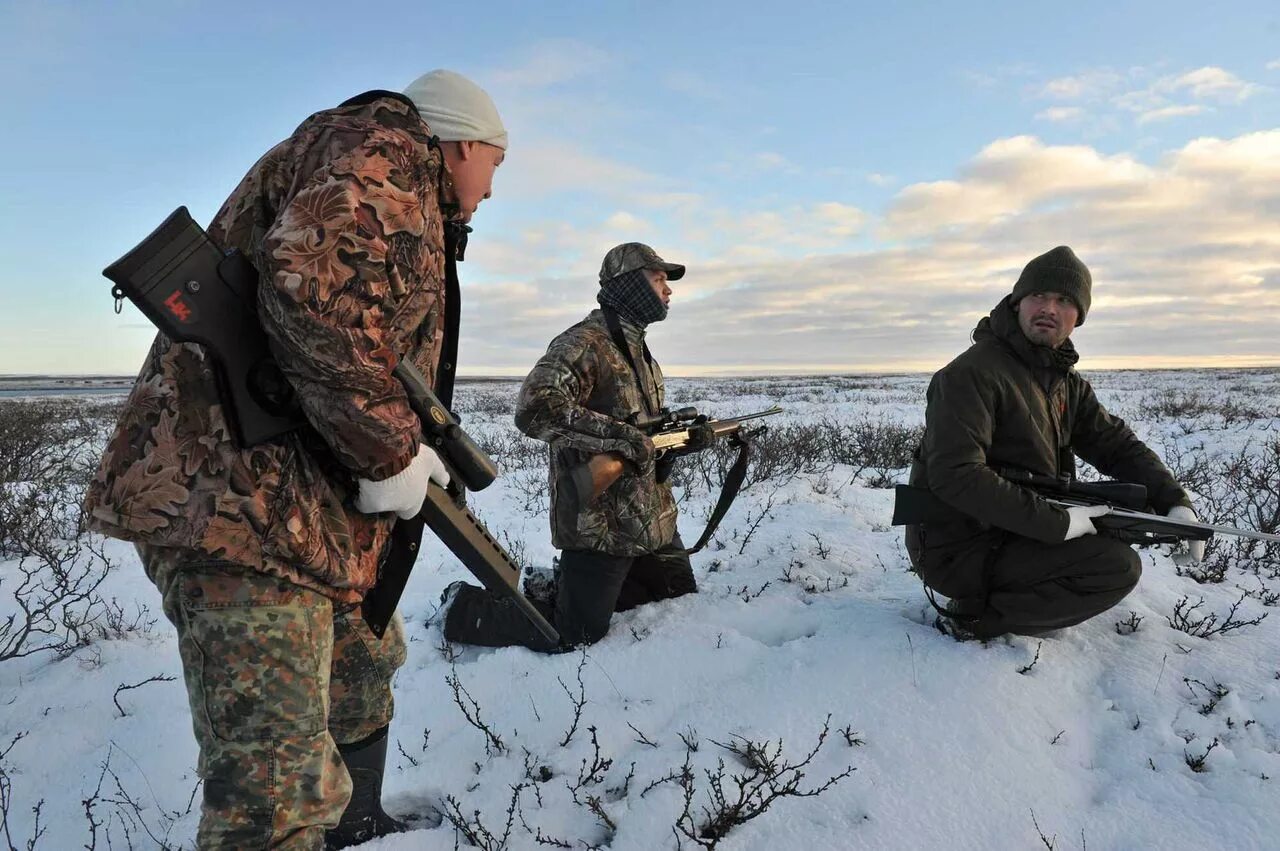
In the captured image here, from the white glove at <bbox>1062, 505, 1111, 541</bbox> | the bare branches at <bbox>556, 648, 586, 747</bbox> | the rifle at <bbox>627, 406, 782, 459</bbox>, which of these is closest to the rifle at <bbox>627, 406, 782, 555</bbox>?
the rifle at <bbox>627, 406, 782, 459</bbox>

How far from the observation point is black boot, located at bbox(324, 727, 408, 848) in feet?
7.28

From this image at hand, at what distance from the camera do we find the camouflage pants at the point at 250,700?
154 cm

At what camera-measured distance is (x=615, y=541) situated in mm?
3729

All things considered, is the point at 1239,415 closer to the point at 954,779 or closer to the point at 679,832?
the point at 954,779

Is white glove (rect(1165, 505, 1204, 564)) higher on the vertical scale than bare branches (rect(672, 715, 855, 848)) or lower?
higher

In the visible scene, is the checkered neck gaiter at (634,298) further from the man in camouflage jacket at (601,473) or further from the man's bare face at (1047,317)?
the man's bare face at (1047,317)

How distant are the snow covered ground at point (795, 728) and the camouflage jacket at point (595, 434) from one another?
0.52 metres

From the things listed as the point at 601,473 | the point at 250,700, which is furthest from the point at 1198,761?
the point at 250,700

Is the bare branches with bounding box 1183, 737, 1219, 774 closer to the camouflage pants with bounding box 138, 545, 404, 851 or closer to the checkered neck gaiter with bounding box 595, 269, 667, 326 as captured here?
the camouflage pants with bounding box 138, 545, 404, 851

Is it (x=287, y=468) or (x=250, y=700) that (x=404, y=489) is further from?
(x=250, y=700)

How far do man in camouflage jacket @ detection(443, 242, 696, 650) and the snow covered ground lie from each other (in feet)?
0.56

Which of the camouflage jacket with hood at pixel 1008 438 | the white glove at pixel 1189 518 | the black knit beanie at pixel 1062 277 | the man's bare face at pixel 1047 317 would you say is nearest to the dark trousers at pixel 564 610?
the camouflage jacket with hood at pixel 1008 438

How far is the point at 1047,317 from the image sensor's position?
10.5ft

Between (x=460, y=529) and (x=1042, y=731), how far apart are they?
7.47ft
